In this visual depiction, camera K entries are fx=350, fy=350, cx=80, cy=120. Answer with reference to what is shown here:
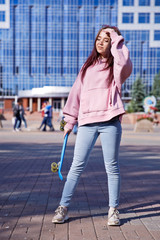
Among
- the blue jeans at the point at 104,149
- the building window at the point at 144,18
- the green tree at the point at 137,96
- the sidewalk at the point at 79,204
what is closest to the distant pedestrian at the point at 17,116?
the sidewalk at the point at 79,204

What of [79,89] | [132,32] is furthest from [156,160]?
[132,32]

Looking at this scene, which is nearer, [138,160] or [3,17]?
[138,160]

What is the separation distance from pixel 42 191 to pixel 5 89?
84.5 m

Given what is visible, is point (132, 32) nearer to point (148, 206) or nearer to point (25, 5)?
point (25, 5)

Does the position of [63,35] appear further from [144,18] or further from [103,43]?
[103,43]

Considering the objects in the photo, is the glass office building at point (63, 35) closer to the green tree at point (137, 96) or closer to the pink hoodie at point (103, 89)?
the green tree at point (137, 96)

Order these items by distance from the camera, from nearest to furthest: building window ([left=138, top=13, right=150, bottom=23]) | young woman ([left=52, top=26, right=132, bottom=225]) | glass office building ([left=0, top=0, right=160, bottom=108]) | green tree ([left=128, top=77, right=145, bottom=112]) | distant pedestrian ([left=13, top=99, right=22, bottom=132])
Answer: young woman ([left=52, top=26, right=132, bottom=225])
distant pedestrian ([left=13, top=99, right=22, bottom=132])
green tree ([left=128, top=77, right=145, bottom=112])
building window ([left=138, top=13, right=150, bottom=23])
glass office building ([left=0, top=0, right=160, bottom=108])

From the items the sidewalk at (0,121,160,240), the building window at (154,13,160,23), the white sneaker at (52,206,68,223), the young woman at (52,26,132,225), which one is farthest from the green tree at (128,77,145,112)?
the white sneaker at (52,206,68,223)

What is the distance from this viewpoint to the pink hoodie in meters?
A: 3.09

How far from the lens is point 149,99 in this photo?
135 feet

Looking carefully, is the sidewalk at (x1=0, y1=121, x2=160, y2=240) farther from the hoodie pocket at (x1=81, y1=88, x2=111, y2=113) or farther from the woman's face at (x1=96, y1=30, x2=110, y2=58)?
the woman's face at (x1=96, y1=30, x2=110, y2=58)

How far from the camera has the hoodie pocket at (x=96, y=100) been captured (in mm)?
3234

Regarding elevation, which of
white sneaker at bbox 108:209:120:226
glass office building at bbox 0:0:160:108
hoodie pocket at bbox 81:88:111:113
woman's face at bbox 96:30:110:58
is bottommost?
white sneaker at bbox 108:209:120:226

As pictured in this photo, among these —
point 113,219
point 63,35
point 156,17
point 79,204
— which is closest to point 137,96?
point 156,17
